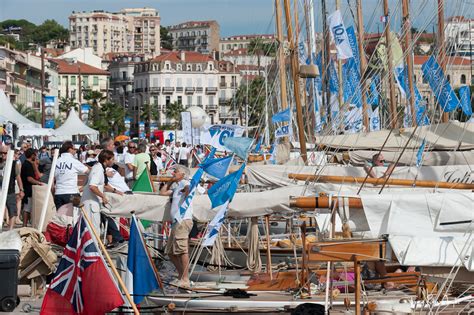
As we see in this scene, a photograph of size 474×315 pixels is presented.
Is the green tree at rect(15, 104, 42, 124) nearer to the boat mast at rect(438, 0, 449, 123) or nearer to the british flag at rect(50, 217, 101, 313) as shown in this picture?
the boat mast at rect(438, 0, 449, 123)

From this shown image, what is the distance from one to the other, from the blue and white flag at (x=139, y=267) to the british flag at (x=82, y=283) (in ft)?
2.81

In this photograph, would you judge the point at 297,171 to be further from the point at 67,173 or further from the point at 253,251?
the point at 67,173

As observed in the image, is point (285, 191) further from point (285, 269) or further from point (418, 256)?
point (418, 256)

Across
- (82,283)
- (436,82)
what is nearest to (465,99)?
(436,82)

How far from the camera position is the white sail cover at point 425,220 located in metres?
11.6

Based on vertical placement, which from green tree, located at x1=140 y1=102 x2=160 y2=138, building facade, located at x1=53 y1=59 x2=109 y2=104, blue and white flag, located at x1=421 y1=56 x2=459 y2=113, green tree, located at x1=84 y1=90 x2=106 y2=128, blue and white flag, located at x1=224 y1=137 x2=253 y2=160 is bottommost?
green tree, located at x1=140 y1=102 x2=160 y2=138

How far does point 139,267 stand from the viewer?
515 inches

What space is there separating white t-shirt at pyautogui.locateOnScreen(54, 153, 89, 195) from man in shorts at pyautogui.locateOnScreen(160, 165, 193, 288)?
5.11 m

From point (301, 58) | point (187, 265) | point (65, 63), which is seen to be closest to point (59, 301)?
point (187, 265)

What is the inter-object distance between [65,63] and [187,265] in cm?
17494

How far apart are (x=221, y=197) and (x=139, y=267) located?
52.3 inches

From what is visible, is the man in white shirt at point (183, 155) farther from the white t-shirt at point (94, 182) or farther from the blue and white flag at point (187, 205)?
the blue and white flag at point (187, 205)

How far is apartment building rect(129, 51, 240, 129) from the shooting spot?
188 m

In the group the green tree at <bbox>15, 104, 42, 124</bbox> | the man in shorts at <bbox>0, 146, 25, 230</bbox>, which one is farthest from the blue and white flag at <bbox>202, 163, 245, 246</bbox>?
the green tree at <bbox>15, 104, 42, 124</bbox>
